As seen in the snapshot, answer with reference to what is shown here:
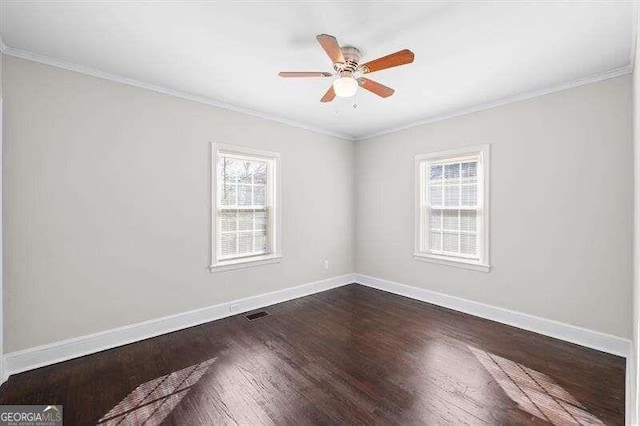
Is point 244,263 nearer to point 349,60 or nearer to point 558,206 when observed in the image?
point 349,60

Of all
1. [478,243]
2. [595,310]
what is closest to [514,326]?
[595,310]

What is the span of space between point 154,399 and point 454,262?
3.62 m

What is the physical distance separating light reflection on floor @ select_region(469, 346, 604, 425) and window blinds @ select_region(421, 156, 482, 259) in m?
1.59

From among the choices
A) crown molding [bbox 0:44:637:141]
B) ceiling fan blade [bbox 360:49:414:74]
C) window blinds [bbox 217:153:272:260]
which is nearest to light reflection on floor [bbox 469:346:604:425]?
ceiling fan blade [bbox 360:49:414:74]

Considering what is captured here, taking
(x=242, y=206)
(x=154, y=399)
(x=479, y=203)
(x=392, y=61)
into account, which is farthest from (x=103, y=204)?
(x=479, y=203)

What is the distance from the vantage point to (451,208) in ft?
13.4

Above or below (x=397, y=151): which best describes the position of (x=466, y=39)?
above

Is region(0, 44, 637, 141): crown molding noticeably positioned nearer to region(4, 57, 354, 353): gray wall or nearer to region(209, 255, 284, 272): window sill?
region(4, 57, 354, 353): gray wall

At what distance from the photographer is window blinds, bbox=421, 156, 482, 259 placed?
12.7ft

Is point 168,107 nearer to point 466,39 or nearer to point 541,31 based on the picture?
point 466,39

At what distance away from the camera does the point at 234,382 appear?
2291 mm

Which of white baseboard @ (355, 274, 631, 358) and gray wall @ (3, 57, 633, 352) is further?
white baseboard @ (355, 274, 631, 358)

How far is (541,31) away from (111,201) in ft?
13.1

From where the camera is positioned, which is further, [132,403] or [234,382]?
[234,382]
